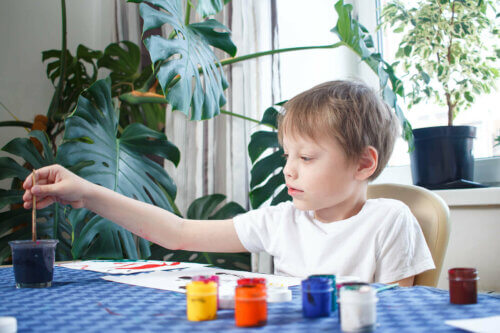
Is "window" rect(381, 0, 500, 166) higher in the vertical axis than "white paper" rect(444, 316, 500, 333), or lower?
higher

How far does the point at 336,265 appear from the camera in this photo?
100 centimetres

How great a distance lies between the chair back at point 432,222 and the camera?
977 mm

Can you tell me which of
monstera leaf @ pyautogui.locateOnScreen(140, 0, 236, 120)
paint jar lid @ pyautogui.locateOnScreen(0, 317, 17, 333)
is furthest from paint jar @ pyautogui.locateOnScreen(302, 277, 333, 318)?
monstera leaf @ pyautogui.locateOnScreen(140, 0, 236, 120)

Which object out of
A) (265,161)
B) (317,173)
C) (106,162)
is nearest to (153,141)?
(106,162)

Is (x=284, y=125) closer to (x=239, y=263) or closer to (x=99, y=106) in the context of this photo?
(x=99, y=106)

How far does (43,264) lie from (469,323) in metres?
0.65

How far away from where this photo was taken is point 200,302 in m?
0.55

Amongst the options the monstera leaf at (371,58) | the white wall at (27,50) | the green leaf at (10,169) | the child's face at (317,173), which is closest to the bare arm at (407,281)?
the child's face at (317,173)

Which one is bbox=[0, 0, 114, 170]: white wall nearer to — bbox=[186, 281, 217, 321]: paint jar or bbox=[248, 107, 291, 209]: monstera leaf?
bbox=[248, 107, 291, 209]: monstera leaf

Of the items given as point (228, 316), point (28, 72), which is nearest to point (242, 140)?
point (28, 72)

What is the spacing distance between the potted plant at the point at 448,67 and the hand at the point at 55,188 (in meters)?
1.16

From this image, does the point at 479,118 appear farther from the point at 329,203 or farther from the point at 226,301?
the point at 226,301

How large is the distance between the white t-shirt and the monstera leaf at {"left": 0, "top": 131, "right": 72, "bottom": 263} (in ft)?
2.87

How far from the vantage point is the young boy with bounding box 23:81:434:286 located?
0.96 meters
